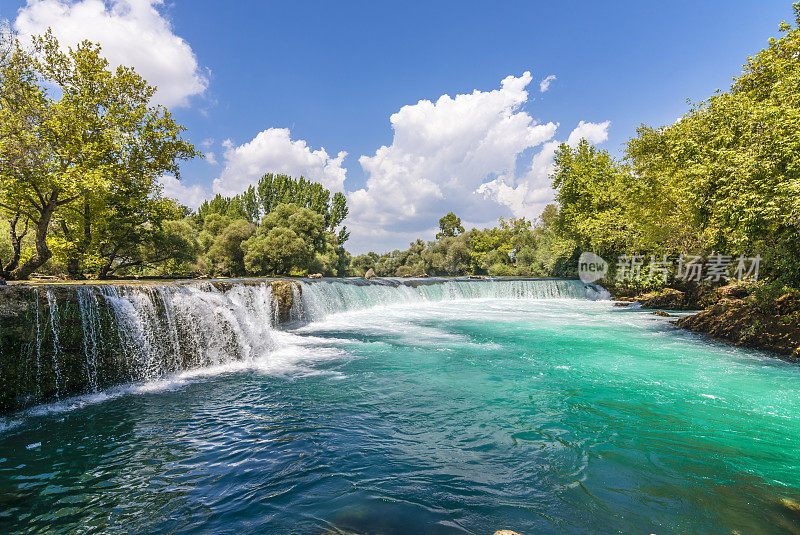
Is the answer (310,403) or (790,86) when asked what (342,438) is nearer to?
(310,403)

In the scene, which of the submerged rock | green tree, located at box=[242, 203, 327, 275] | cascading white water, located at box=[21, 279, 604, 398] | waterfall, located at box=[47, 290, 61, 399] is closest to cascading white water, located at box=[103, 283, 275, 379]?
cascading white water, located at box=[21, 279, 604, 398]

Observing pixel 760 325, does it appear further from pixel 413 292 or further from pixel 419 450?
pixel 413 292

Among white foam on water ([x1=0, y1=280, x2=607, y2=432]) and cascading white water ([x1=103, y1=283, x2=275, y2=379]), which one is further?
cascading white water ([x1=103, y1=283, x2=275, y2=379])

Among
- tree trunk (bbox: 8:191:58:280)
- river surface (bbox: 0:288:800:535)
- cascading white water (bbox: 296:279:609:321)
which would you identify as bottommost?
river surface (bbox: 0:288:800:535)

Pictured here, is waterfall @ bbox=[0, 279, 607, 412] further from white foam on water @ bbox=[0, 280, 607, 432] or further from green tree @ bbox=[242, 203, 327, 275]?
green tree @ bbox=[242, 203, 327, 275]

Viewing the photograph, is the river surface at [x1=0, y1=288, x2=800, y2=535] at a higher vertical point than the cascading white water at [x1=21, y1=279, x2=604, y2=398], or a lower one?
lower

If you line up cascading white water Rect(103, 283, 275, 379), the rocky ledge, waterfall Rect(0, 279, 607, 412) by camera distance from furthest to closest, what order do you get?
the rocky ledge, cascading white water Rect(103, 283, 275, 379), waterfall Rect(0, 279, 607, 412)

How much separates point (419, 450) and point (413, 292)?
2018cm

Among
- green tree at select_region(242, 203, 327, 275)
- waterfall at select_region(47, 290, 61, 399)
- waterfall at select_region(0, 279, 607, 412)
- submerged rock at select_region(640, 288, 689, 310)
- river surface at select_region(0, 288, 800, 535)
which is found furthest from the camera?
green tree at select_region(242, 203, 327, 275)

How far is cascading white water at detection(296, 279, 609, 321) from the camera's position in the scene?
17.1 m

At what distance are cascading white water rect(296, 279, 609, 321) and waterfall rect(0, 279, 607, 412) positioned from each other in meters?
3.48

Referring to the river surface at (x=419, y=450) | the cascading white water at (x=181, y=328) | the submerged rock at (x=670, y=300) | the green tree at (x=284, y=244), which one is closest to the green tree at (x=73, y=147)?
the cascading white water at (x=181, y=328)

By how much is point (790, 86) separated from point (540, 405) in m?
11.9

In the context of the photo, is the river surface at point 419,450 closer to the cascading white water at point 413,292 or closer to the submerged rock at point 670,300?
the cascading white water at point 413,292
